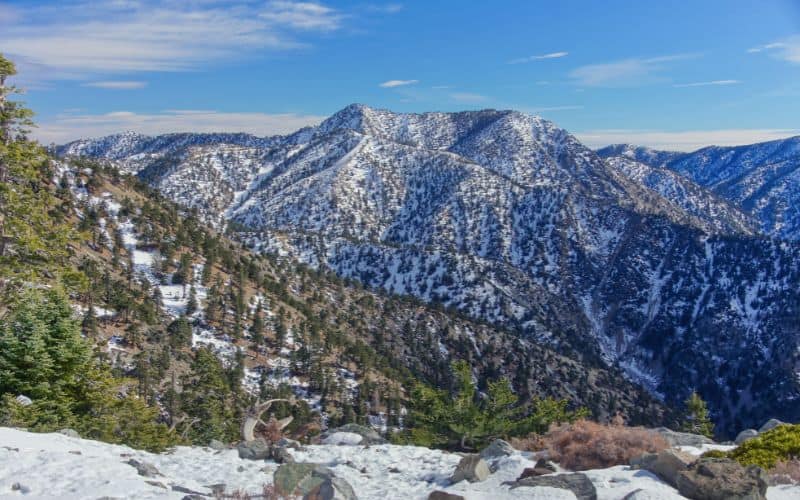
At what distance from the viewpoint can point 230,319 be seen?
70125mm

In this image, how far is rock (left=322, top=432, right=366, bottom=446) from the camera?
58.7 feet

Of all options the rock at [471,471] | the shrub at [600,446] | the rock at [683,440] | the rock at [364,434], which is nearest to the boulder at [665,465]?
the shrub at [600,446]

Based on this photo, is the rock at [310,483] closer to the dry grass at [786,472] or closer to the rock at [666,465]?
the rock at [666,465]

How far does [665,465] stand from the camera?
1150cm

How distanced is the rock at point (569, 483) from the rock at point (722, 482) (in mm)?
1720

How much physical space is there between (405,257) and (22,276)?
6279 inches

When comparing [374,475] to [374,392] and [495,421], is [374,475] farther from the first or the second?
[374,392]

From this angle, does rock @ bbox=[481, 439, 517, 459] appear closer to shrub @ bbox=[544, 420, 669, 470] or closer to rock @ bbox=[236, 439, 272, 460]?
shrub @ bbox=[544, 420, 669, 470]

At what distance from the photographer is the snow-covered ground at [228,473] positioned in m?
10.0

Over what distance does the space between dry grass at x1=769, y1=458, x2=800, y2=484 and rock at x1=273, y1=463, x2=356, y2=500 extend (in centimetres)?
877

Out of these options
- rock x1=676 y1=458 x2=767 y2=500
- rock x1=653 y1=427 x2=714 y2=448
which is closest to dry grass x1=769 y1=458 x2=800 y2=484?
rock x1=676 y1=458 x2=767 y2=500

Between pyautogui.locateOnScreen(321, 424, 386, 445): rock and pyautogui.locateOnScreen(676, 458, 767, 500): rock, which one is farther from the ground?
pyautogui.locateOnScreen(676, 458, 767, 500): rock

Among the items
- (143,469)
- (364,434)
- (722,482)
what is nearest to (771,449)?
(722,482)

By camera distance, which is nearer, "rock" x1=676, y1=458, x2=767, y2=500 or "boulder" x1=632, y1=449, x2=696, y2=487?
"rock" x1=676, y1=458, x2=767, y2=500
